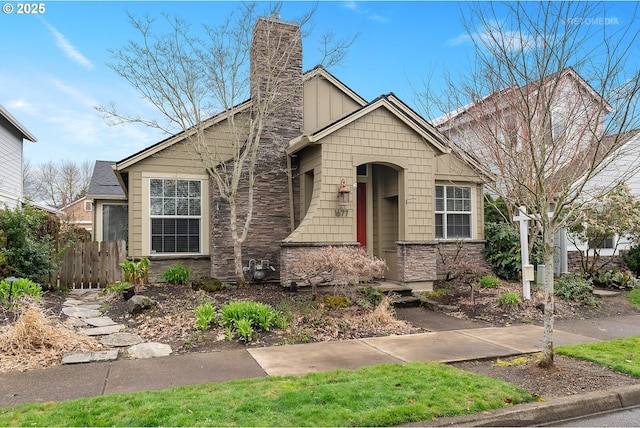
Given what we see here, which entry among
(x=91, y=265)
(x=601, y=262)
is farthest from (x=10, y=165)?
(x=601, y=262)

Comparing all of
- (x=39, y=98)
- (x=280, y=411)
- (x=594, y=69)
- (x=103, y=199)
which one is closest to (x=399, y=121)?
(x=594, y=69)

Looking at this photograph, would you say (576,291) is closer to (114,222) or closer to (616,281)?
(616,281)

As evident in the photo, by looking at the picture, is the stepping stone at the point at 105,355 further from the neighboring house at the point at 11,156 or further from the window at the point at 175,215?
the neighboring house at the point at 11,156

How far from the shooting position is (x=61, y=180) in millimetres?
43812

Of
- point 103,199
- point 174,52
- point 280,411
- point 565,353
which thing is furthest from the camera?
point 103,199

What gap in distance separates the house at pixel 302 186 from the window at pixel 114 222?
8.93 ft

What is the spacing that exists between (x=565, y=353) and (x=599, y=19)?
14.7 feet

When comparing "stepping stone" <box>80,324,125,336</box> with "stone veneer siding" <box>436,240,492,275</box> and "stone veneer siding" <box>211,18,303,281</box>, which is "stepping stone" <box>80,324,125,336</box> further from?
"stone veneer siding" <box>436,240,492,275</box>

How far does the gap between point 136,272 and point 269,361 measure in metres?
6.00

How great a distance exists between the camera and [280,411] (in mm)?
3990

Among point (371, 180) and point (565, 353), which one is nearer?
point (565, 353)

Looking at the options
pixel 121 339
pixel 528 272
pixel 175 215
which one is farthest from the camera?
pixel 175 215

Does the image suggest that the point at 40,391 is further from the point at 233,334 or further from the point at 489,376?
the point at 489,376

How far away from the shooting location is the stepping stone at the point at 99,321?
Result: 746 cm
